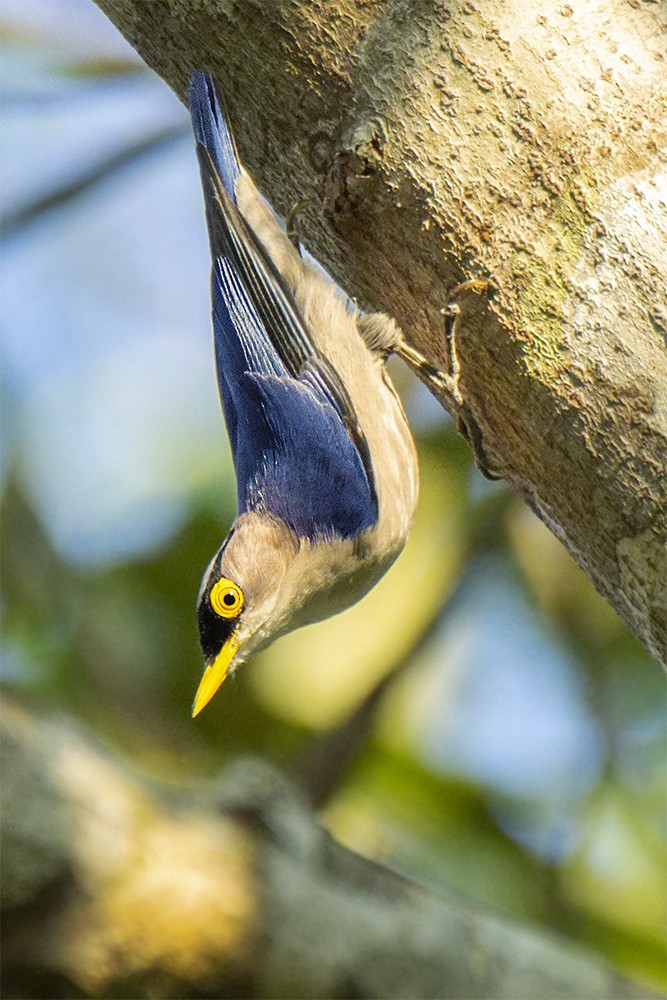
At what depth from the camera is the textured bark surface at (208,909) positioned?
10.1 ft

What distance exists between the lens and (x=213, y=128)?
3408mm

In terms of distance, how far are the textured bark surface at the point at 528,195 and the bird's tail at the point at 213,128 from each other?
0.62 feet

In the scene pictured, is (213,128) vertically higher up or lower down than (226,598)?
higher up

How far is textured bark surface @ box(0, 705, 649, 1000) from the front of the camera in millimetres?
3090

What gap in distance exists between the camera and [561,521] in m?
2.68

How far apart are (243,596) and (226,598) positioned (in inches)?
2.7

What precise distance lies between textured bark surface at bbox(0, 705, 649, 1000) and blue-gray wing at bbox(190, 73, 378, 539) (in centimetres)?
107

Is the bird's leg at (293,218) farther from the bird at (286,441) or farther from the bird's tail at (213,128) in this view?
the bird's tail at (213,128)

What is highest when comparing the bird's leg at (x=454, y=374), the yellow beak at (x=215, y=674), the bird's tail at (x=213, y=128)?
the bird's tail at (x=213, y=128)

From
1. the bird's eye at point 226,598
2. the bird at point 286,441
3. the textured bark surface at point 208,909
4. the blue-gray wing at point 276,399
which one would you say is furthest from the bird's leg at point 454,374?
the textured bark surface at point 208,909

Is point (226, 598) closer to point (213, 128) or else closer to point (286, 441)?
point (286, 441)

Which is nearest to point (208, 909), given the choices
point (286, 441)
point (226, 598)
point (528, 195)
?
point (226, 598)

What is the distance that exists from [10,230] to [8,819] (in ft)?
12.7

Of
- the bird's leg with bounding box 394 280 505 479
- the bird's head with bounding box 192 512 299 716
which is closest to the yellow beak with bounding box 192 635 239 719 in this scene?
the bird's head with bounding box 192 512 299 716
